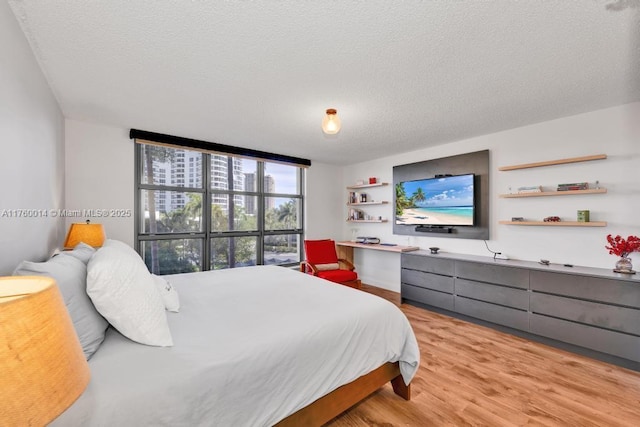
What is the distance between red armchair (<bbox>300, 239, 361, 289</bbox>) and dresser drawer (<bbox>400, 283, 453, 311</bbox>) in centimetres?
75

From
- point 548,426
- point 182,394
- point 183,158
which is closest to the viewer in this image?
point 182,394

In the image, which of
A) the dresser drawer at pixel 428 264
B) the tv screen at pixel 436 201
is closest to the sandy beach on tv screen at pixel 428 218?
the tv screen at pixel 436 201

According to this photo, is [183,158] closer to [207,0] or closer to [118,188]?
[118,188]

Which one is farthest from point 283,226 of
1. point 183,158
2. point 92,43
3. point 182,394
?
point 182,394

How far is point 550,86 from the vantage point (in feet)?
7.69

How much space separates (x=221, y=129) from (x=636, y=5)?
11.7 ft

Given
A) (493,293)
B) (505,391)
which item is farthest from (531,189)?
(505,391)

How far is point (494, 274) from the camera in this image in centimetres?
324

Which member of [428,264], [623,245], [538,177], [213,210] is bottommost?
[428,264]

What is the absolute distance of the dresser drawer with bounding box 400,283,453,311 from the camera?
12.0 ft

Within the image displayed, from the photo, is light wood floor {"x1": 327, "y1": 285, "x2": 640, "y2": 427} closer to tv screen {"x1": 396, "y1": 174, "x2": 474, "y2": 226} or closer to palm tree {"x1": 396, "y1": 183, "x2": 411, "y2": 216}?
tv screen {"x1": 396, "y1": 174, "x2": 474, "y2": 226}

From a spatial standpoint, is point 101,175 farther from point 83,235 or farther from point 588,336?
point 588,336

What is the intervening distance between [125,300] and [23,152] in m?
1.23

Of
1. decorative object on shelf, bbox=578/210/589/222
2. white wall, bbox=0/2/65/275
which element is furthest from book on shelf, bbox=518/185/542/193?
white wall, bbox=0/2/65/275
